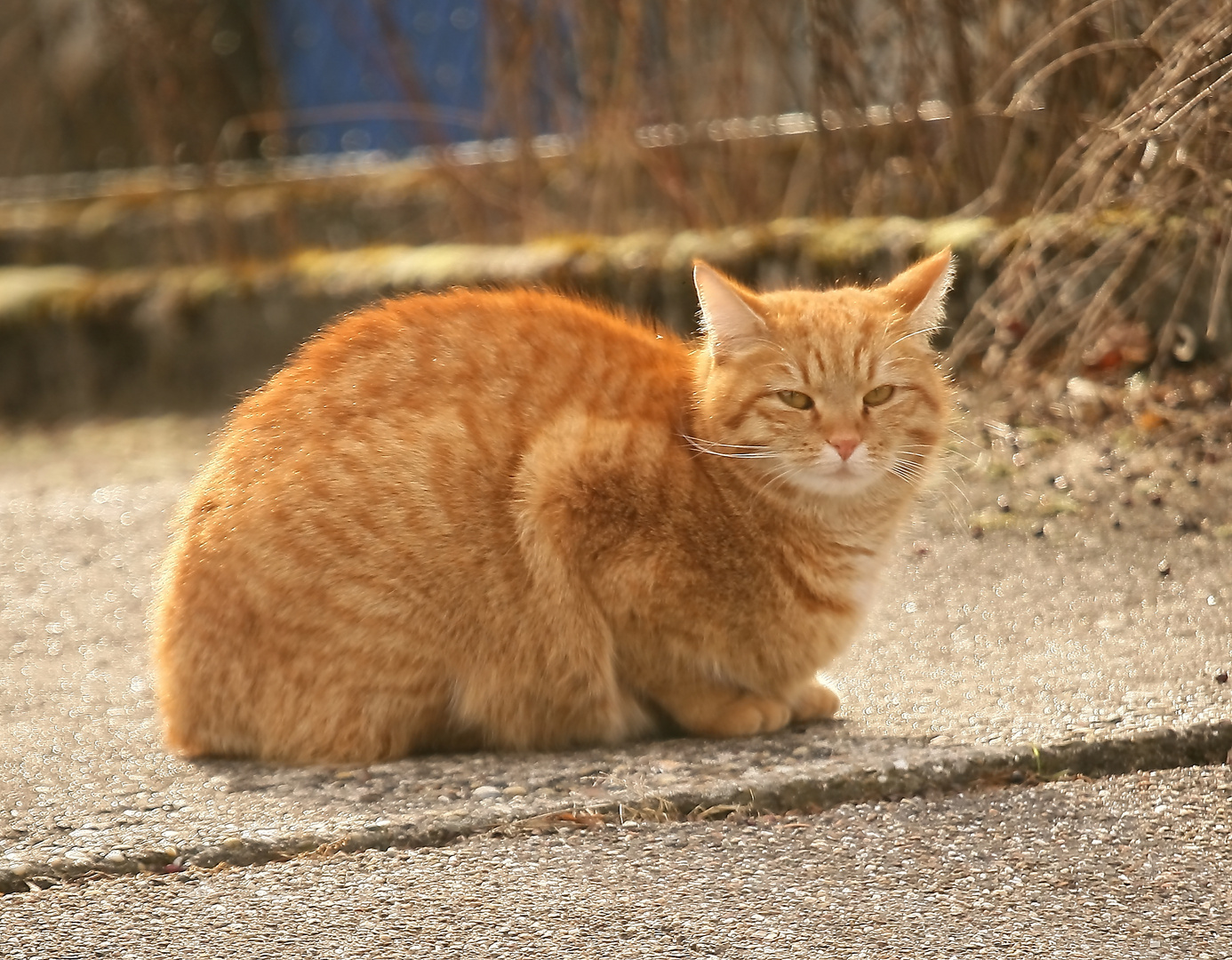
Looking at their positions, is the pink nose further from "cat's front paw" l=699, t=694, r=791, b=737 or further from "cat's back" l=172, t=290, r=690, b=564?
"cat's front paw" l=699, t=694, r=791, b=737

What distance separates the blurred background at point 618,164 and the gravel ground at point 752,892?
142 cm

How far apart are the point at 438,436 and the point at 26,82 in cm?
788

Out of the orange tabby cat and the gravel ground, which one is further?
the orange tabby cat

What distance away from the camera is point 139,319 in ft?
23.6

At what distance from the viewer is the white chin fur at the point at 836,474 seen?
8.67 ft

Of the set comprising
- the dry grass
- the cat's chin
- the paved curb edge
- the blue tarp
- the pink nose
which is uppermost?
the blue tarp

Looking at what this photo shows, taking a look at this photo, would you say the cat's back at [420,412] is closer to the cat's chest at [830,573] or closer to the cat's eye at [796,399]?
the cat's eye at [796,399]

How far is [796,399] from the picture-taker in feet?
8.87

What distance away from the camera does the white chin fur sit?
8.67ft

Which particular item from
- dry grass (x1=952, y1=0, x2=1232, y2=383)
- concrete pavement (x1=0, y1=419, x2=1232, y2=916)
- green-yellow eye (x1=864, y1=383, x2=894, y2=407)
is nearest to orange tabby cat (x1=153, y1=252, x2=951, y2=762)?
green-yellow eye (x1=864, y1=383, x2=894, y2=407)

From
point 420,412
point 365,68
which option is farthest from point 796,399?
point 365,68

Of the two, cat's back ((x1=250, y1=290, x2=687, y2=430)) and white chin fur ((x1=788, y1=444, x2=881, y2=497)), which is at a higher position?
cat's back ((x1=250, y1=290, x2=687, y2=430))

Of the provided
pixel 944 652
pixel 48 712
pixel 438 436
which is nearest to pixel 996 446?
pixel 944 652

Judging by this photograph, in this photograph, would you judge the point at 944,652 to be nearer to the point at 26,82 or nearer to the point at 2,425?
the point at 2,425
